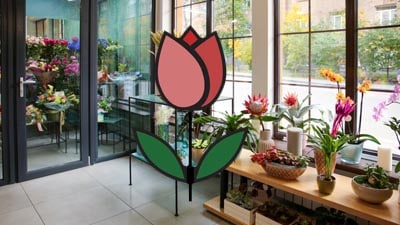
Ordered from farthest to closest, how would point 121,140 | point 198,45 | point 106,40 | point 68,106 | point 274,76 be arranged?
point 121,140, point 106,40, point 68,106, point 274,76, point 198,45

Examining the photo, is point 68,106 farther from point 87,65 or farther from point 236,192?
point 236,192

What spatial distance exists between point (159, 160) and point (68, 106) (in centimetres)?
352

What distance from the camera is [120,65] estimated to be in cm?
439

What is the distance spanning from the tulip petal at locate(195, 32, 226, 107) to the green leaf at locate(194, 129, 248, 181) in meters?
0.10

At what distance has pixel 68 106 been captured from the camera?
13.0 feet

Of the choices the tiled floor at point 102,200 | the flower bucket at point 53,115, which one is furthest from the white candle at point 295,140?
the flower bucket at point 53,115

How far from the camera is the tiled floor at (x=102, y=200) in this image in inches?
108

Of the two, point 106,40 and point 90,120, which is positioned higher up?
point 106,40

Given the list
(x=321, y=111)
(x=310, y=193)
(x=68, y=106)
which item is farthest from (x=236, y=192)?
(x=68, y=106)

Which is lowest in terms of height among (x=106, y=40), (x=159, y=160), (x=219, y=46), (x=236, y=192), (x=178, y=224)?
(x=178, y=224)

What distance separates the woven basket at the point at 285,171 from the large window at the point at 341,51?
772 millimetres

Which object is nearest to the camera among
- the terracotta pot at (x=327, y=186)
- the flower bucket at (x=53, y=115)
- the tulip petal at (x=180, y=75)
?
the tulip petal at (x=180, y=75)

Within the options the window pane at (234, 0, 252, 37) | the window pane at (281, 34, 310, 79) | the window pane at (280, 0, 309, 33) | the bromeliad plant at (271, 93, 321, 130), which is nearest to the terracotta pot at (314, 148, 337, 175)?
the bromeliad plant at (271, 93, 321, 130)

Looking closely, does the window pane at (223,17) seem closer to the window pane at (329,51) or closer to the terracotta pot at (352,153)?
the window pane at (329,51)
